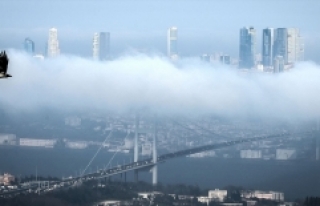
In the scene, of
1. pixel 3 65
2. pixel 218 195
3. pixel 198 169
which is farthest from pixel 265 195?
pixel 3 65

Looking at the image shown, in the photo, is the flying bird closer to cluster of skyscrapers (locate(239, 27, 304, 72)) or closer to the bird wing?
the bird wing

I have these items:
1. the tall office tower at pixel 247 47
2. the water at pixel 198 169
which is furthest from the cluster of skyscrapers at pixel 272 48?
the water at pixel 198 169

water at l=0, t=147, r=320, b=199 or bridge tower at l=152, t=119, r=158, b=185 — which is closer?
water at l=0, t=147, r=320, b=199

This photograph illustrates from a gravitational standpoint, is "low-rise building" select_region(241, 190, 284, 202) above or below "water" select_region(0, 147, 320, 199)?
below

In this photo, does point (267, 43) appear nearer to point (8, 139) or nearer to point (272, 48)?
point (272, 48)

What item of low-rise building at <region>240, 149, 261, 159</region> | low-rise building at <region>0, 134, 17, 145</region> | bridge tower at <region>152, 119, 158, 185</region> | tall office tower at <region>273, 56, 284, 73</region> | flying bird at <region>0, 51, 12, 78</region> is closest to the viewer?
flying bird at <region>0, 51, 12, 78</region>

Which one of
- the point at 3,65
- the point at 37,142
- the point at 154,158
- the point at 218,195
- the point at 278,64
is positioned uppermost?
the point at 278,64

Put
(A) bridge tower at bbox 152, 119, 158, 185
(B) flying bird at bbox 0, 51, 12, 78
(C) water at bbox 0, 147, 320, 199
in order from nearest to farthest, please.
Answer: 1. (B) flying bird at bbox 0, 51, 12, 78
2. (C) water at bbox 0, 147, 320, 199
3. (A) bridge tower at bbox 152, 119, 158, 185

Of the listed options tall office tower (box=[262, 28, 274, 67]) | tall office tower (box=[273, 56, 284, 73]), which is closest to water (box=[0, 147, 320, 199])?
tall office tower (box=[273, 56, 284, 73])

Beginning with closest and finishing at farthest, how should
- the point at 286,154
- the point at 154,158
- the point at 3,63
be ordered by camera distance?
1. the point at 3,63
2. the point at 154,158
3. the point at 286,154
